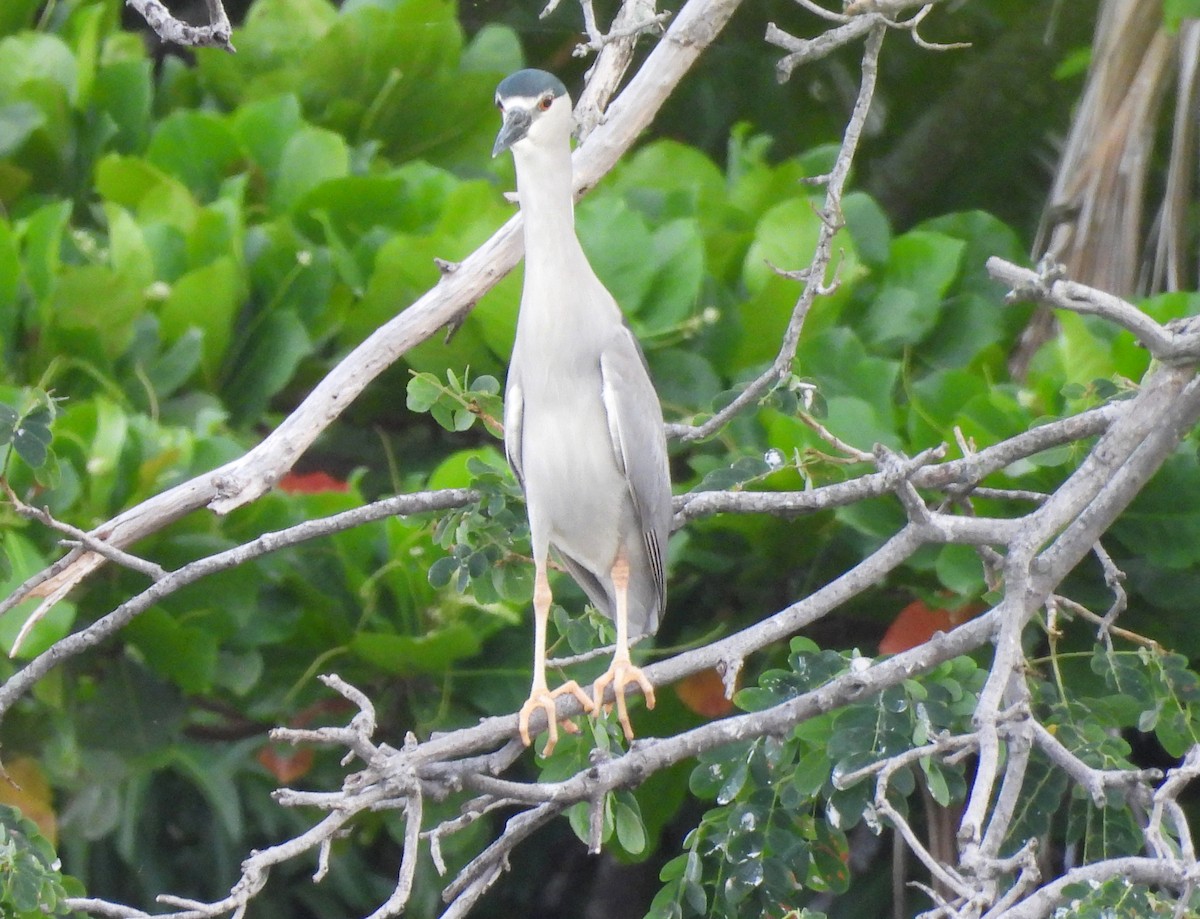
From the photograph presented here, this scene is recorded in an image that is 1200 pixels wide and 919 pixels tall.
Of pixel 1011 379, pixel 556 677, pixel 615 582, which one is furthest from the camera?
pixel 1011 379

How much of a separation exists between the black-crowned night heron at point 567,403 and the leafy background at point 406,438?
9 centimetres

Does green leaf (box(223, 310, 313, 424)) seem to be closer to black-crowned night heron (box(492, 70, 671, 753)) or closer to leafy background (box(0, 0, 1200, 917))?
leafy background (box(0, 0, 1200, 917))

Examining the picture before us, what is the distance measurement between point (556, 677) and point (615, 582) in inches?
26.9

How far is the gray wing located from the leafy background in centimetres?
16

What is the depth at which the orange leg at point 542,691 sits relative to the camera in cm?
235

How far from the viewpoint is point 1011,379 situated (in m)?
3.81

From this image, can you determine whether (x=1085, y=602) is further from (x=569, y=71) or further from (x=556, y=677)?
(x=569, y=71)

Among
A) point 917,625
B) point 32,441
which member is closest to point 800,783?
point 917,625

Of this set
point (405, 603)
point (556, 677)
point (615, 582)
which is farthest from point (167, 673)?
point (615, 582)

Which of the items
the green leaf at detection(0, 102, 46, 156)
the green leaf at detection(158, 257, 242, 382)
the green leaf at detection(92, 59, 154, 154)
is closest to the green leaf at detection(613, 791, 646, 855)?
the green leaf at detection(158, 257, 242, 382)

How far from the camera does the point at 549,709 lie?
2402 mm

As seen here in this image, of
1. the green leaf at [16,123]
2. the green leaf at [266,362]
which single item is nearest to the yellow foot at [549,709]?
the green leaf at [266,362]

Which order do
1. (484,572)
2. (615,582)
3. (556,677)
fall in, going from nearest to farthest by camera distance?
(484,572), (615,582), (556,677)

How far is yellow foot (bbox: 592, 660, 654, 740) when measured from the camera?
245 centimetres
